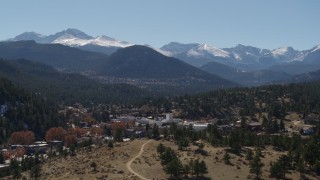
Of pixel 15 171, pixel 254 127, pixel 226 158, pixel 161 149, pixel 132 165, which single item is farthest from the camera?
pixel 254 127

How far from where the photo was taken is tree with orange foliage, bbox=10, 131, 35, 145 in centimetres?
18875

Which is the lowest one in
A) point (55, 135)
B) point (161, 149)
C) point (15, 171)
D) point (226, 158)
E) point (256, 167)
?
point (55, 135)

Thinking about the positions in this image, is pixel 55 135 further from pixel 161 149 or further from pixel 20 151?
pixel 161 149

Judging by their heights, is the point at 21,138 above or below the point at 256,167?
below

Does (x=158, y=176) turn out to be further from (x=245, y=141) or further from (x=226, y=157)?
(x=245, y=141)

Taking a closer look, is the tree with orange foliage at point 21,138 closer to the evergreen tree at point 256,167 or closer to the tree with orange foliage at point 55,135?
the tree with orange foliage at point 55,135

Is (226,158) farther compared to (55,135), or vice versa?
(55,135)

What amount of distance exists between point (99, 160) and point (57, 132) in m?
89.0

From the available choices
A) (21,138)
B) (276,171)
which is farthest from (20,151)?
(276,171)

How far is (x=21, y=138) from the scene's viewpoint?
19025 centimetres

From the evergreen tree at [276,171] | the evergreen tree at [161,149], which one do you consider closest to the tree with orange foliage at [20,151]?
the evergreen tree at [161,149]

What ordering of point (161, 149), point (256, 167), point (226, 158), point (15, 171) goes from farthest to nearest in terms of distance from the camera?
point (161, 149) < point (226, 158) < point (15, 171) < point (256, 167)

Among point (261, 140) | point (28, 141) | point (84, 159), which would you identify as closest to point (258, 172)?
point (261, 140)

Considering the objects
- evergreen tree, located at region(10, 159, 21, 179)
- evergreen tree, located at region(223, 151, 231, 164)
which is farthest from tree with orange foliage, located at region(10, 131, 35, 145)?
evergreen tree, located at region(223, 151, 231, 164)
